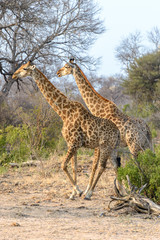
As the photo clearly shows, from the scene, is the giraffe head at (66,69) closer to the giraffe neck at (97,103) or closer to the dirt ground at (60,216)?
the giraffe neck at (97,103)

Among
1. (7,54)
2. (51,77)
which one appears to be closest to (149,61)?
(51,77)

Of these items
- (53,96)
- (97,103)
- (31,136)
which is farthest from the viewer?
(31,136)

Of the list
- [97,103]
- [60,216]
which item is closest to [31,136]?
[97,103]

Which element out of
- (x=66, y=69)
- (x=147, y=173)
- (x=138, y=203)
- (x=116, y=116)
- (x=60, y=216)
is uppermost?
(x=66, y=69)

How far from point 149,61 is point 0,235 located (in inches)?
850

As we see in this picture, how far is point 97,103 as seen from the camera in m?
6.84

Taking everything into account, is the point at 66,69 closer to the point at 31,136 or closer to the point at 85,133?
the point at 85,133

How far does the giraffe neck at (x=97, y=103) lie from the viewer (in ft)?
21.9

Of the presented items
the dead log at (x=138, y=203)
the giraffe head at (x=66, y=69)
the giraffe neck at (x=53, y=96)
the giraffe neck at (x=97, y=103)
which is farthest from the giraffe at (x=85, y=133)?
the dead log at (x=138, y=203)

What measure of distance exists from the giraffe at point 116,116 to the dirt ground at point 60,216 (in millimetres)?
1002

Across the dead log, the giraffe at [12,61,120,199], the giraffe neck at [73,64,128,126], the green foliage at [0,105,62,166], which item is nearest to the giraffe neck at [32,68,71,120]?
the giraffe at [12,61,120,199]

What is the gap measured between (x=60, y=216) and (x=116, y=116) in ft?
8.14

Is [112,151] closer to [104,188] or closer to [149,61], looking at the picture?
[104,188]

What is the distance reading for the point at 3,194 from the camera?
644 cm
